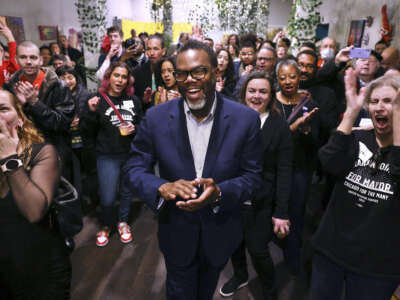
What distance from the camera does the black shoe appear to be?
90.8 inches

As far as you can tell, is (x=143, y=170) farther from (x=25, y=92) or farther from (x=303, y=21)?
(x=303, y=21)

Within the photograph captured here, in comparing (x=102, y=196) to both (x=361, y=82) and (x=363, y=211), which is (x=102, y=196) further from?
(x=361, y=82)

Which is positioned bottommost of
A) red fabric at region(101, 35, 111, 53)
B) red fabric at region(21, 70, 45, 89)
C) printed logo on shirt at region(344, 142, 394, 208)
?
printed logo on shirt at region(344, 142, 394, 208)

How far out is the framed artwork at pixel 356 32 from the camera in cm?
659

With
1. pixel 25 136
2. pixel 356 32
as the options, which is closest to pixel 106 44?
pixel 25 136

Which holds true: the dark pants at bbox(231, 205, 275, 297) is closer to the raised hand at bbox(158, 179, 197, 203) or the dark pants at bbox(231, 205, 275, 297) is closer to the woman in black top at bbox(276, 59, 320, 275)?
the woman in black top at bbox(276, 59, 320, 275)

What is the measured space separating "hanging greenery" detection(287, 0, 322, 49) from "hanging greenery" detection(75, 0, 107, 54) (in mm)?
2952

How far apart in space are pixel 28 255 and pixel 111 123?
59.3 inches

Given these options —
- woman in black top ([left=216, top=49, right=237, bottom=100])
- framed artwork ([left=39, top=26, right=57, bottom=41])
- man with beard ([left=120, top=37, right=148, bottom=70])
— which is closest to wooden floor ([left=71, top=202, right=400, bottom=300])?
woman in black top ([left=216, top=49, right=237, bottom=100])

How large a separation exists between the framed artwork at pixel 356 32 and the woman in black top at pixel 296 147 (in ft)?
17.2

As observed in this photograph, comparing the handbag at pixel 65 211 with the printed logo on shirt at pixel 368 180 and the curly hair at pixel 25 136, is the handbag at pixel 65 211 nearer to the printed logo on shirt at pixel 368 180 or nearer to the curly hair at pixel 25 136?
the curly hair at pixel 25 136

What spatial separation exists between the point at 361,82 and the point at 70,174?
3.02 meters

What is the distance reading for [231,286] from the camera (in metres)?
2.32

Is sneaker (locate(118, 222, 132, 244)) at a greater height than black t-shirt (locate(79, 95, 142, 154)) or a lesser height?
lesser
